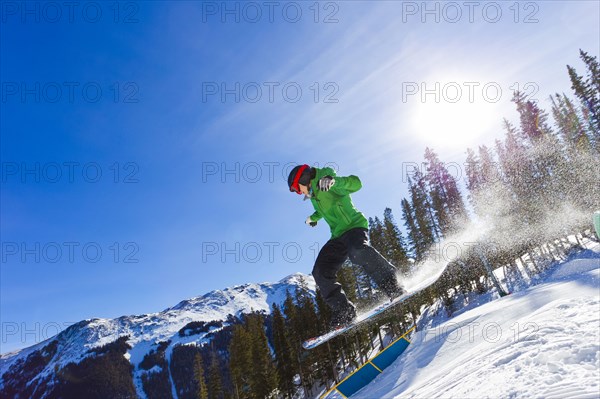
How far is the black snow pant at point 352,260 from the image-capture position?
6.64 m

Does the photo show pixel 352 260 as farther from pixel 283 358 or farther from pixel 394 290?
pixel 283 358

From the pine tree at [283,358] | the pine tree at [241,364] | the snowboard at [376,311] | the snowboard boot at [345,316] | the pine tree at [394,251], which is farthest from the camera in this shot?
the pine tree at [283,358]

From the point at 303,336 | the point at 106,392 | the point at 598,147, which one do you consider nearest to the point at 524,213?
the point at 598,147

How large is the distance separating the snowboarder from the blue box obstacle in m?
1.79

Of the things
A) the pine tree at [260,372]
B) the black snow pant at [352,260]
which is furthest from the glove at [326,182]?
the pine tree at [260,372]

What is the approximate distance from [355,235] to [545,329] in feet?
12.0

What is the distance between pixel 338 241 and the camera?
270 inches

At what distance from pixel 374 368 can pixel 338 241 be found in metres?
3.56

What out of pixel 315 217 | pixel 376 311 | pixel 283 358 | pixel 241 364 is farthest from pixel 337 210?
pixel 283 358

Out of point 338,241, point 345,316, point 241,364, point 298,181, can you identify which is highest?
point 298,181

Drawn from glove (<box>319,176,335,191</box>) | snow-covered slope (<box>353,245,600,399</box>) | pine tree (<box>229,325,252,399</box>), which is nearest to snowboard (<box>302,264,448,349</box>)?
snow-covered slope (<box>353,245,600,399</box>)

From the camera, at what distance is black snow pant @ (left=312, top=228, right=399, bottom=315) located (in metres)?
6.64

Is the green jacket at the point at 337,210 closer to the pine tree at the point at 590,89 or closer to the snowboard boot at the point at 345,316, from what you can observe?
the snowboard boot at the point at 345,316

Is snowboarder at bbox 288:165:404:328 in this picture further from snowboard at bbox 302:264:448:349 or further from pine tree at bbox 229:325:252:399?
pine tree at bbox 229:325:252:399
